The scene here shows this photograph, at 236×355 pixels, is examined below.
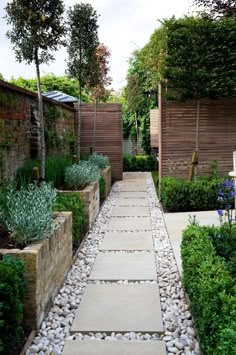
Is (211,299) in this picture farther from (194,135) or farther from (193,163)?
(194,135)

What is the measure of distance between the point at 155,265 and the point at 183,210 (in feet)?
11.6

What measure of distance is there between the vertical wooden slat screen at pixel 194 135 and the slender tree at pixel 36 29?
336 cm

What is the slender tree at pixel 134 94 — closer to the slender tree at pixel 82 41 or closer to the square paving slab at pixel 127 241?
the slender tree at pixel 82 41

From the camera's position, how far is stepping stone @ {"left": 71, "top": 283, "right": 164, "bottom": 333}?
3.15 meters

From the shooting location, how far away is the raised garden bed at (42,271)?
3078 mm

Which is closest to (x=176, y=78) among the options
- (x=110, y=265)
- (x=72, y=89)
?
(x=110, y=265)

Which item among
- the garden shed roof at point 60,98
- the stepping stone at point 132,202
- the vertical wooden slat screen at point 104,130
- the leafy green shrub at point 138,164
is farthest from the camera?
the leafy green shrub at point 138,164

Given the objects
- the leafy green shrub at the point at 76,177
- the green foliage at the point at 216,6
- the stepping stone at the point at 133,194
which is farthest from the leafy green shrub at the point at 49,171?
the green foliage at the point at 216,6

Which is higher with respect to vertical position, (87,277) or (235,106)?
(235,106)

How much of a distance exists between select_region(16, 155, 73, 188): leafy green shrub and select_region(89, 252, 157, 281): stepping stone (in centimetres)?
160

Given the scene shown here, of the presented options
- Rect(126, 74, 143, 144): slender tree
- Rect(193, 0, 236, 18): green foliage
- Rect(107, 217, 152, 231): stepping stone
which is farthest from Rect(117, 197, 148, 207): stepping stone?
Rect(126, 74, 143, 144): slender tree

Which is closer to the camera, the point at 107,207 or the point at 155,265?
the point at 155,265

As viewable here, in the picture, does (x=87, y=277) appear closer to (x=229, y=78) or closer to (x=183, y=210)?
(x=183, y=210)

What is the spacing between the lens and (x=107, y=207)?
8898 mm
